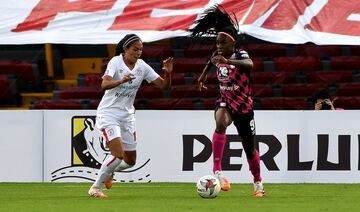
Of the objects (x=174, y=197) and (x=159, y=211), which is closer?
(x=159, y=211)

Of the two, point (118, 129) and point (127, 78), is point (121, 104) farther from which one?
point (127, 78)

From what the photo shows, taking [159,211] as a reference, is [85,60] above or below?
above

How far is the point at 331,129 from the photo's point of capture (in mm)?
16062

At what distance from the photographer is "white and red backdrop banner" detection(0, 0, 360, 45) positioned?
1700cm

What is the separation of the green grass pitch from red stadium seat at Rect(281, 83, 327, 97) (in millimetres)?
4234

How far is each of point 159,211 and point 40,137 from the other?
599 cm

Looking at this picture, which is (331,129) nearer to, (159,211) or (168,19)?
(168,19)

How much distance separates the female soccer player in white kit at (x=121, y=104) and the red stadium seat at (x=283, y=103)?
6.00 m

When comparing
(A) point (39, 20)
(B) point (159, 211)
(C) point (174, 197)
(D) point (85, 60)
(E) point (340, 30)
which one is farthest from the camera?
(D) point (85, 60)

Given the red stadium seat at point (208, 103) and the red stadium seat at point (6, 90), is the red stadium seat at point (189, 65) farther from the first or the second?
the red stadium seat at point (6, 90)

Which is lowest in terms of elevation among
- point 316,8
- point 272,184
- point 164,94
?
point 272,184

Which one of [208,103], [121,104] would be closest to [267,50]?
[208,103]

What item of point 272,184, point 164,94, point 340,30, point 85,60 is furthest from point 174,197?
Answer: point 85,60

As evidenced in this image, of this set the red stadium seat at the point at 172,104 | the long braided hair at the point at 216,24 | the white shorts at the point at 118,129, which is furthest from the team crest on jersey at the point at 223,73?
the red stadium seat at the point at 172,104
